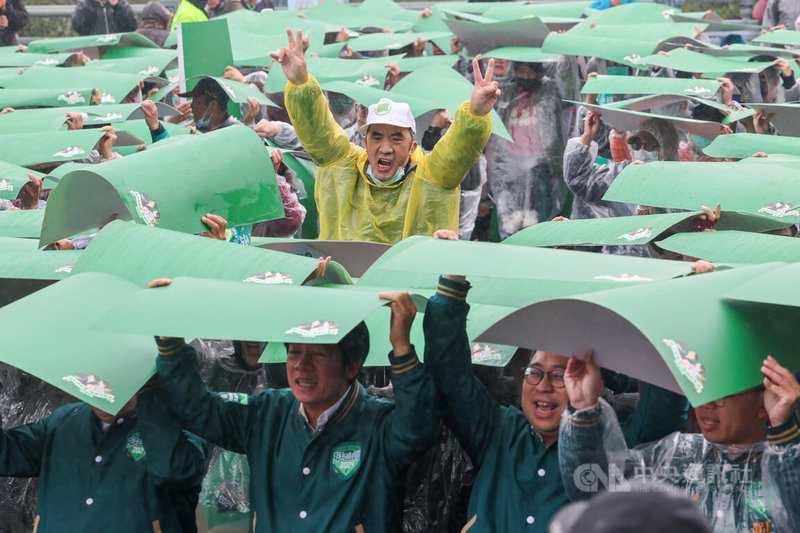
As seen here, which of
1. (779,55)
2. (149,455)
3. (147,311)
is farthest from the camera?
(779,55)

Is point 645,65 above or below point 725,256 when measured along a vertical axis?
below

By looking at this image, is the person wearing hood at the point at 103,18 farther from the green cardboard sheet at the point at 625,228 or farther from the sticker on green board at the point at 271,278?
the sticker on green board at the point at 271,278

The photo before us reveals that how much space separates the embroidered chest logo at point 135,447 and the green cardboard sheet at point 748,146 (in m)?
2.81

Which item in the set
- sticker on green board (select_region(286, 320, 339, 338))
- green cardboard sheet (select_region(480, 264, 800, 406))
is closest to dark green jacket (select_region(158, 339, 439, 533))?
sticker on green board (select_region(286, 320, 339, 338))

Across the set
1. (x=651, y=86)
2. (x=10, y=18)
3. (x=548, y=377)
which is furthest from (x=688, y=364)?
(x=10, y=18)

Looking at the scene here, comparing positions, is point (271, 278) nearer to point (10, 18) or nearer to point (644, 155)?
point (644, 155)

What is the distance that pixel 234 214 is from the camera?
4.30 meters

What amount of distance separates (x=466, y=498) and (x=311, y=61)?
15.7 ft

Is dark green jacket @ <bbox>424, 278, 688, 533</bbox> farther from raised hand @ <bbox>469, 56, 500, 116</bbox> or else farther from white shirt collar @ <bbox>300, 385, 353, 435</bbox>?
raised hand @ <bbox>469, 56, 500, 116</bbox>

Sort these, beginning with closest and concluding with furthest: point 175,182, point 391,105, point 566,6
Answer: point 175,182, point 391,105, point 566,6

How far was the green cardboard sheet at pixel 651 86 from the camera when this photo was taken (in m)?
6.26

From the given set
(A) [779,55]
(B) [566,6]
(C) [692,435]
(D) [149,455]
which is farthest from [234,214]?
(B) [566,6]

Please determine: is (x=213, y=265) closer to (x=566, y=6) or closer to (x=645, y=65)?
(x=645, y=65)

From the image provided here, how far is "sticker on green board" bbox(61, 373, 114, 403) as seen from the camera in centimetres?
294
